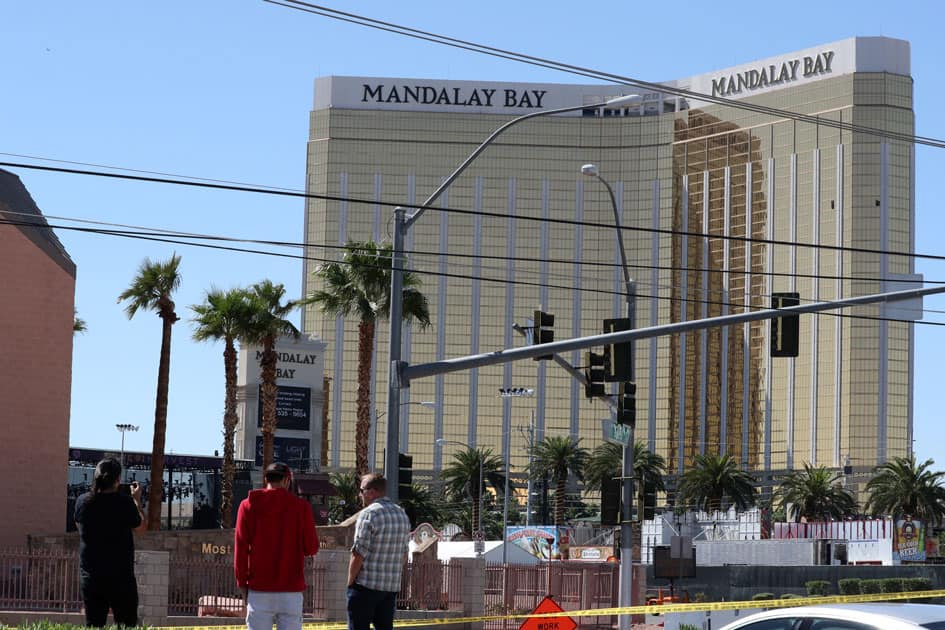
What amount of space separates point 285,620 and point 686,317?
139070mm

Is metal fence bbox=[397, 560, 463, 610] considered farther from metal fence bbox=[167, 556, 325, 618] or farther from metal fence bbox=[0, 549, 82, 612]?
metal fence bbox=[0, 549, 82, 612]

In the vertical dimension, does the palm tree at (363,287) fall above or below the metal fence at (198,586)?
above

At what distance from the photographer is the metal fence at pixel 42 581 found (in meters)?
26.9

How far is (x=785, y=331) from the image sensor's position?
Answer: 23906 mm

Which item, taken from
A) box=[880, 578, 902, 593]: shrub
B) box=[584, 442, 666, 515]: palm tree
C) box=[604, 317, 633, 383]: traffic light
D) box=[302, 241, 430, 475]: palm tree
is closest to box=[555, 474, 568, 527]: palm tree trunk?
box=[584, 442, 666, 515]: palm tree

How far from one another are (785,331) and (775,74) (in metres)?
127

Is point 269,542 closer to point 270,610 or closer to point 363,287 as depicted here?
point 270,610

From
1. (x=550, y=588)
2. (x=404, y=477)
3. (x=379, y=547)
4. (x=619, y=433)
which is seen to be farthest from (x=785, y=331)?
(x=379, y=547)

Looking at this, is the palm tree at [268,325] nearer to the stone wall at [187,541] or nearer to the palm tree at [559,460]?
the stone wall at [187,541]

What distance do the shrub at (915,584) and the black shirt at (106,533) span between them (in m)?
44.5

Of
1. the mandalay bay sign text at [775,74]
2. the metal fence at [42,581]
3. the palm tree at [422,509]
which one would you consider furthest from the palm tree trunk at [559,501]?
the metal fence at [42,581]

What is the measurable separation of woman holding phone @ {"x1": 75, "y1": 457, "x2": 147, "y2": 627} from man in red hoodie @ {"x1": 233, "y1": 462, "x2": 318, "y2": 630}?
1667 mm

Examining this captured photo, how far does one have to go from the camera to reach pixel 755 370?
486ft

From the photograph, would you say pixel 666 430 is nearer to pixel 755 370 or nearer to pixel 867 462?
pixel 755 370
